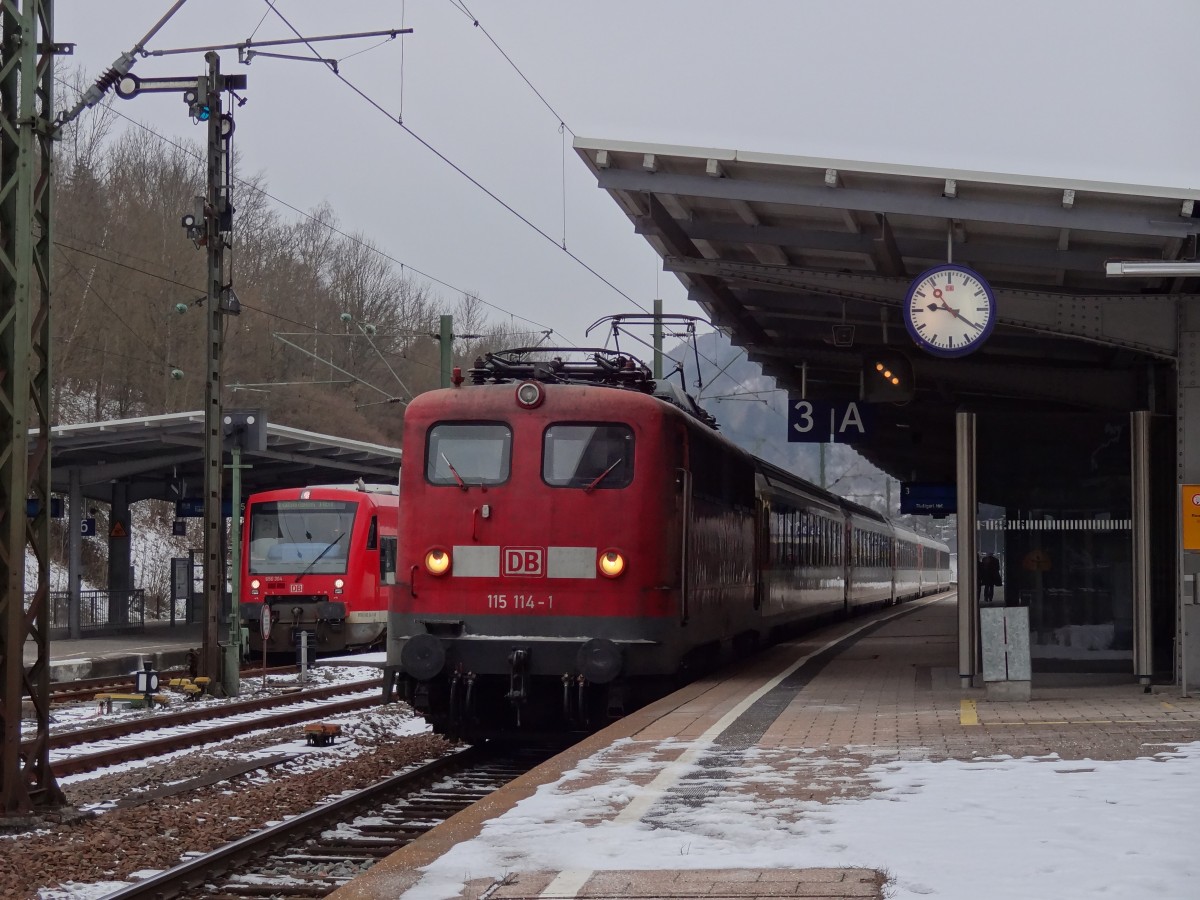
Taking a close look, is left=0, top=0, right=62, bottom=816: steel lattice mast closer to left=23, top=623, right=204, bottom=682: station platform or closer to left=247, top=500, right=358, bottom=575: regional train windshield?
left=23, top=623, right=204, bottom=682: station platform

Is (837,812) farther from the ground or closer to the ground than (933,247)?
closer to the ground

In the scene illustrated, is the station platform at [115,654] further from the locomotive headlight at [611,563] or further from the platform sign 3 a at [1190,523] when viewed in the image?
the platform sign 3 a at [1190,523]

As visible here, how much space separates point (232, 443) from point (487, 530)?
9183mm

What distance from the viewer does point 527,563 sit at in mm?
11922

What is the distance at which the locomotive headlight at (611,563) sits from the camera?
11.8 metres

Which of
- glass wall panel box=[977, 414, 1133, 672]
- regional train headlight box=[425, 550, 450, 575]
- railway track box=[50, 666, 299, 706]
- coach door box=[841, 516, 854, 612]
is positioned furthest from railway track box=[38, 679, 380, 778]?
coach door box=[841, 516, 854, 612]

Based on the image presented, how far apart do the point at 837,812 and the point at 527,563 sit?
209 inches

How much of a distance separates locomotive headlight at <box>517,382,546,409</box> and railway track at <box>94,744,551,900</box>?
2972 millimetres

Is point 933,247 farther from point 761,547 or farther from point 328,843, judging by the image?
point 328,843

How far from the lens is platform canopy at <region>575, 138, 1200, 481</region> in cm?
1185

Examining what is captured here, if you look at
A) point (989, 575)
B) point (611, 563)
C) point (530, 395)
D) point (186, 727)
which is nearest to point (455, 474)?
point (530, 395)

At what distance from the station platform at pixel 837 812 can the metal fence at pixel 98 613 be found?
842 inches

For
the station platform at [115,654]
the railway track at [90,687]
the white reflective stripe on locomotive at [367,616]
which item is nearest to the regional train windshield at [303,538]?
the white reflective stripe on locomotive at [367,616]

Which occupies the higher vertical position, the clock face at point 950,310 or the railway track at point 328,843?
the clock face at point 950,310
